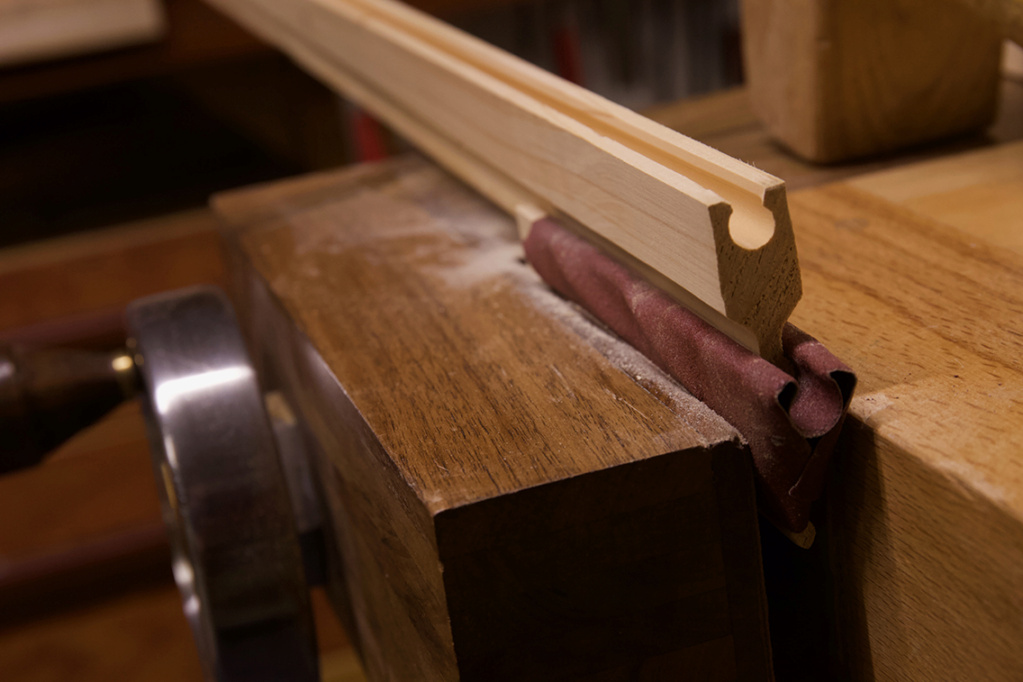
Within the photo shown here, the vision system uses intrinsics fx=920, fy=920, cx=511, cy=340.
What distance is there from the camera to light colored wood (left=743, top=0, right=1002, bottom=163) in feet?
2.48

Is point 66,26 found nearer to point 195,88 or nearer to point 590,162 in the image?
point 195,88

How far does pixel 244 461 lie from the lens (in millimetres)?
638

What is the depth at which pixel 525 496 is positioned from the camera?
42cm

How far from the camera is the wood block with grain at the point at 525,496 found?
424 millimetres

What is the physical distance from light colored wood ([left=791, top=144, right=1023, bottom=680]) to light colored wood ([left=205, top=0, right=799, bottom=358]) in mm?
75

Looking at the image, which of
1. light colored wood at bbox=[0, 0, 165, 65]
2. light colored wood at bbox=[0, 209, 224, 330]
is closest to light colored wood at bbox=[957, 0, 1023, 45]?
light colored wood at bbox=[0, 0, 165, 65]

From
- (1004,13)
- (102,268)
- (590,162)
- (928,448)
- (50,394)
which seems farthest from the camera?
(102,268)

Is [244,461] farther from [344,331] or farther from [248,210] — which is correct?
[248,210]

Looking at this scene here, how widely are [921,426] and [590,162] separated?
23 cm

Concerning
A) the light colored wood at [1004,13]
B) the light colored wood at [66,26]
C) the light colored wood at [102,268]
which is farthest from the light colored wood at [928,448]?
the light colored wood at [102,268]

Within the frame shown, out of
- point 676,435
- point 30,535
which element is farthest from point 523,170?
point 30,535

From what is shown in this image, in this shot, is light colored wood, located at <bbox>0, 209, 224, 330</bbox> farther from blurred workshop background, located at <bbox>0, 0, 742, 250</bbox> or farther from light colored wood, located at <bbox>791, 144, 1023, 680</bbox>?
light colored wood, located at <bbox>791, 144, 1023, 680</bbox>

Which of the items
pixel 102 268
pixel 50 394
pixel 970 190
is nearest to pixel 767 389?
pixel 970 190

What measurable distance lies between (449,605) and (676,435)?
13 cm
